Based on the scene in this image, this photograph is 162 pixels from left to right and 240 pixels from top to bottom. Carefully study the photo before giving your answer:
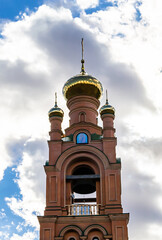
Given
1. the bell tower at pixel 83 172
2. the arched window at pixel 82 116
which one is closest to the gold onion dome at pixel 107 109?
the bell tower at pixel 83 172

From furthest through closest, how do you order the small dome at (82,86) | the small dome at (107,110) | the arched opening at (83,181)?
the small dome at (82,86), the small dome at (107,110), the arched opening at (83,181)

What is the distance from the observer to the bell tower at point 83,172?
20.1 metres

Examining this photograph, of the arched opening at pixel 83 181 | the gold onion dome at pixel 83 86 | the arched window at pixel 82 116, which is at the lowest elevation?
the arched opening at pixel 83 181

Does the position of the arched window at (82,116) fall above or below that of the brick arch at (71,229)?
above

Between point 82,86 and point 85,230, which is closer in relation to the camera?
point 85,230

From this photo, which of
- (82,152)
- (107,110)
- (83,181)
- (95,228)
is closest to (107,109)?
(107,110)

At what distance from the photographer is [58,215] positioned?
67.3ft

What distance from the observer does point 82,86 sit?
80.9 ft

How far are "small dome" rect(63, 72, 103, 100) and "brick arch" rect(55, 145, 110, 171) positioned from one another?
A: 3.51 metres

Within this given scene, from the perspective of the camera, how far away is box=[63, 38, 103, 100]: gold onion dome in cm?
2470

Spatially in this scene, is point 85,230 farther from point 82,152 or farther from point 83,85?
point 83,85

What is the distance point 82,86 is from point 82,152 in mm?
3919

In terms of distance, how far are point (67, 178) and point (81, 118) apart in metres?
3.66

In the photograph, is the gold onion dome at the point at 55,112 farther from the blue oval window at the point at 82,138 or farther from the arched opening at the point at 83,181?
the arched opening at the point at 83,181
